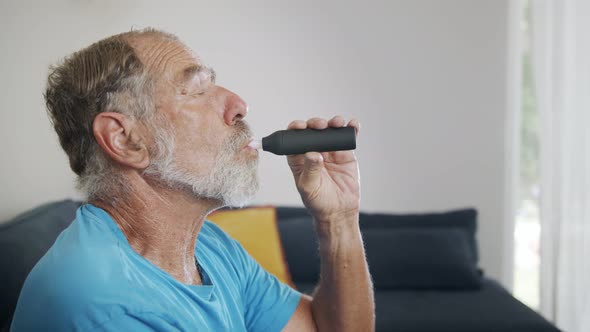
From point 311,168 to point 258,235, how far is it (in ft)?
5.37

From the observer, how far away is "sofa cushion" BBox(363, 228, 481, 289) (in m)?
2.96

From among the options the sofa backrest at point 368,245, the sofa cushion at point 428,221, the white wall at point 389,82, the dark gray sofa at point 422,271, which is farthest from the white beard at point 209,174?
the white wall at point 389,82

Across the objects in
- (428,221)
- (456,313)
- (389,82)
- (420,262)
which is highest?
(389,82)

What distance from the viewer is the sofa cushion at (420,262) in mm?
2959

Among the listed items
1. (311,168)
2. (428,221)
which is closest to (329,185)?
(311,168)

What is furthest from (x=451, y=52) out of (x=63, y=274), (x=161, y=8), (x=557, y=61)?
(x=63, y=274)

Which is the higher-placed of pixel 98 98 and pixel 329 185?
pixel 98 98

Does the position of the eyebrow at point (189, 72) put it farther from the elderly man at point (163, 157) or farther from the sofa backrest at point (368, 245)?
the sofa backrest at point (368, 245)

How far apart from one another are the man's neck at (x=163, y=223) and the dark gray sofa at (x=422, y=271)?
93cm

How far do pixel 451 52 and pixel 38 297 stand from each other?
3.13 meters

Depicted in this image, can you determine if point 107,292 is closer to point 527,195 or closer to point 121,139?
point 121,139

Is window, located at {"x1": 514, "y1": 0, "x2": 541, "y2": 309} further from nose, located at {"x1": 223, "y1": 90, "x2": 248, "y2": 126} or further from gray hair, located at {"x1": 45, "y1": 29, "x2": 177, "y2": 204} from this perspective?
gray hair, located at {"x1": 45, "y1": 29, "x2": 177, "y2": 204}

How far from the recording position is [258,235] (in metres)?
2.95

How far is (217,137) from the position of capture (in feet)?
4.26
